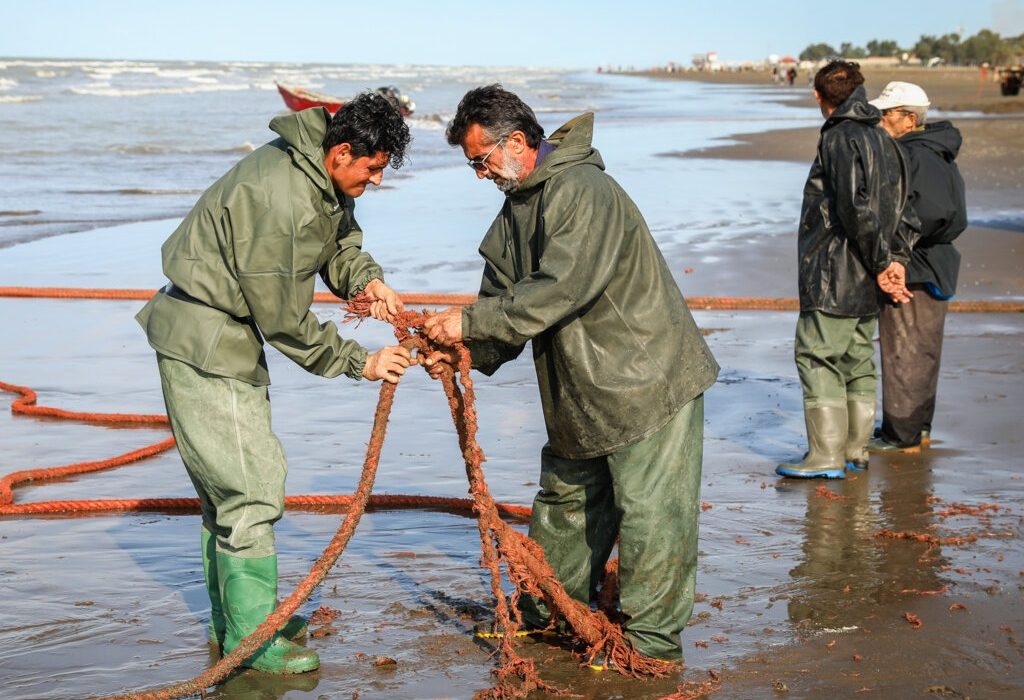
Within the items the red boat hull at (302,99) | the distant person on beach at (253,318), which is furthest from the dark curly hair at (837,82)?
the red boat hull at (302,99)

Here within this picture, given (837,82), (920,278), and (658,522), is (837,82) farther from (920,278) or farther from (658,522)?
(658,522)

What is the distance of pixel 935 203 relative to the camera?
6750 millimetres

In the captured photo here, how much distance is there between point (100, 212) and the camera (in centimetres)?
1812

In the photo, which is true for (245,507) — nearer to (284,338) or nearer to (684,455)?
(284,338)

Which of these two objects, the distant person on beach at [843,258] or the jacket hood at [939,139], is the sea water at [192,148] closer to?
the distant person on beach at [843,258]

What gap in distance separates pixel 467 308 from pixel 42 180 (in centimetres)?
2096

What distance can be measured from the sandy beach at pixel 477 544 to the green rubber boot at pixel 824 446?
0.11 meters

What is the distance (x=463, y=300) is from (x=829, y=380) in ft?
14.1

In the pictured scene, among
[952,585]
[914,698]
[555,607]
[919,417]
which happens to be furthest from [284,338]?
[919,417]

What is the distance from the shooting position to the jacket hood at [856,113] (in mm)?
6242

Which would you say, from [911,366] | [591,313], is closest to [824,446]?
[911,366]

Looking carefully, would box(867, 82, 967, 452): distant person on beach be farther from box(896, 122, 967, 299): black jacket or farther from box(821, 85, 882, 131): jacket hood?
box(821, 85, 882, 131): jacket hood

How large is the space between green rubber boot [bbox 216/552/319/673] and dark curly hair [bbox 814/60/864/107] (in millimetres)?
3918

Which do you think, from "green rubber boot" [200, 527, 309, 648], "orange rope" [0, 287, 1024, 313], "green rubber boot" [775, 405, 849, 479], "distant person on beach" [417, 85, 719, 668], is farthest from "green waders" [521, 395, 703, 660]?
"orange rope" [0, 287, 1024, 313]
